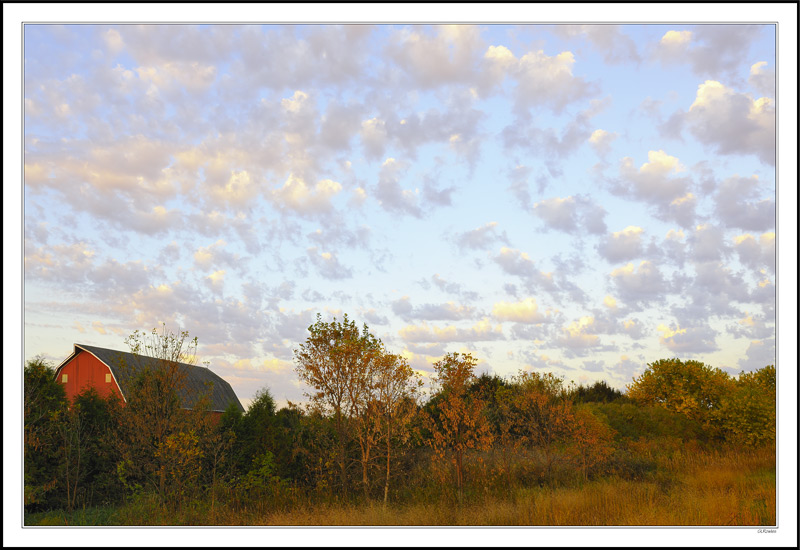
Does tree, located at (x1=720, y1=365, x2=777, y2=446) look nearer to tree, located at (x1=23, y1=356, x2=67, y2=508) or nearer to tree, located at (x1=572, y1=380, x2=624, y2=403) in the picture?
tree, located at (x1=572, y1=380, x2=624, y2=403)

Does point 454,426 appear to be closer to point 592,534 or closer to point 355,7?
point 592,534

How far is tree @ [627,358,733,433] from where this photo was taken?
86.0 ft

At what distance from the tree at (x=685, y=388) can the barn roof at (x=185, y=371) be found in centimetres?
2061

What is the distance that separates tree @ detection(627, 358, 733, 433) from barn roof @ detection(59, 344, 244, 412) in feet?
67.6

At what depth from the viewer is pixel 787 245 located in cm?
820

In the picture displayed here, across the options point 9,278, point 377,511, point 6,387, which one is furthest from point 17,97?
A: point 377,511

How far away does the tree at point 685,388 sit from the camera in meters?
26.2

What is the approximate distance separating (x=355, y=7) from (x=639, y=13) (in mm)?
4416

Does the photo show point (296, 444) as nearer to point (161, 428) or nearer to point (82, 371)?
point (161, 428)

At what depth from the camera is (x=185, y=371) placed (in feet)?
45.1

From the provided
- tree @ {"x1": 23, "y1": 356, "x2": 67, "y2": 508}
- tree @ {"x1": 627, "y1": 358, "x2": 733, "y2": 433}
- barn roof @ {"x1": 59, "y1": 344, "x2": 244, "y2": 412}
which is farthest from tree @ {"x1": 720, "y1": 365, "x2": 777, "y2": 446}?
tree @ {"x1": 23, "y1": 356, "x2": 67, "y2": 508}

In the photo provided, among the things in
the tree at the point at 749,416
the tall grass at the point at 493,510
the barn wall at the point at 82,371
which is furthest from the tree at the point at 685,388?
the barn wall at the point at 82,371

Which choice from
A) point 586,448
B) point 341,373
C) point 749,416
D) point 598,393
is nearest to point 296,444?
point 341,373

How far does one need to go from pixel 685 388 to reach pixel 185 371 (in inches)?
958
